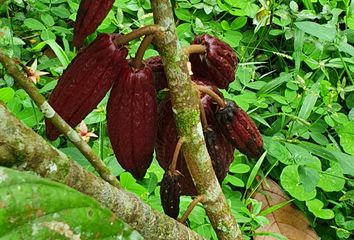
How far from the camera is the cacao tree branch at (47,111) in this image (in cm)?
84

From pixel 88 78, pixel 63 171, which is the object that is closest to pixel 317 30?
pixel 88 78

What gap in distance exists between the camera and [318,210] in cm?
217

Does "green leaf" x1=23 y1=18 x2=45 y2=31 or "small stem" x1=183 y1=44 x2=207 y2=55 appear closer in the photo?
"small stem" x1=183 y1=44 x2=207 y2=55

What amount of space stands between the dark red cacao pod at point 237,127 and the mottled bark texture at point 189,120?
6 cm

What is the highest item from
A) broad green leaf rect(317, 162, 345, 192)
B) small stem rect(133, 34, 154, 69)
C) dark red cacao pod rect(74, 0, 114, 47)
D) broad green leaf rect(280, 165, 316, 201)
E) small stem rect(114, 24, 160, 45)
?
dark red cacao pod rect(74, 0, 114, 47)

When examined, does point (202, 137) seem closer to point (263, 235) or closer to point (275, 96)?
point (263, 235)

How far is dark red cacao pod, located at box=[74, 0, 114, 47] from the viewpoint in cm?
89

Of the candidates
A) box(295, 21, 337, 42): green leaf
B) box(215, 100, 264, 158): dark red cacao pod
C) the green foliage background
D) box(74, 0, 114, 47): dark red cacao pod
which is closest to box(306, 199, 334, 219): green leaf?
the green foliage background

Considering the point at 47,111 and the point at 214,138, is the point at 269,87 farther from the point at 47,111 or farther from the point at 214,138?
the point at 47,111

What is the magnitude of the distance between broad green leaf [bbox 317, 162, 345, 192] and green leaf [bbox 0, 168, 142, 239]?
5.68 feet

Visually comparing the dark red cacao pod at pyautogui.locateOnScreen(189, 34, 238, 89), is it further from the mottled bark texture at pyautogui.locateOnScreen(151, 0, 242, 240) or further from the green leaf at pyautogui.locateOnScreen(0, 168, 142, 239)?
the green leaf at pyautogui.locateOnScreen(0, 168, 142, 239)

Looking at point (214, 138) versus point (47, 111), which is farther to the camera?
point (214, 138)

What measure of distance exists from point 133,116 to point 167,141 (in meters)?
0.14

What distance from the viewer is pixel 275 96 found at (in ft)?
7.95
